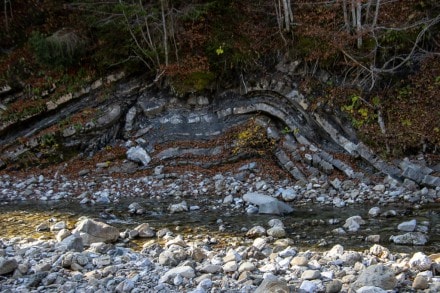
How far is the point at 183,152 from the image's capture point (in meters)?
13.7

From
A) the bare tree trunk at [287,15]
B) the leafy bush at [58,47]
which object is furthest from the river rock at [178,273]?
the leafy bush at [58,47]

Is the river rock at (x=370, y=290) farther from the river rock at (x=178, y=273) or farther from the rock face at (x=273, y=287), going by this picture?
the river rock at (x=178, y=273)

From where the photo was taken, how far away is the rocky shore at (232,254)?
222 inches

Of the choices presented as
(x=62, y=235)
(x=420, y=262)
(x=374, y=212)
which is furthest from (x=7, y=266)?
(x=374, y=212)

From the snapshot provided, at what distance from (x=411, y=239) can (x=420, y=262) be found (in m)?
1.42

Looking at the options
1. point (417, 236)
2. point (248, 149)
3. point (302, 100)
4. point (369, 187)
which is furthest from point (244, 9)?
point (417, 236)

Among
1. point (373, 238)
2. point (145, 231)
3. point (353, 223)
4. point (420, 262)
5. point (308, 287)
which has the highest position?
point (145, 231)

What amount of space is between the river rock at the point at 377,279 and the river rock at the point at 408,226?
8.90ft

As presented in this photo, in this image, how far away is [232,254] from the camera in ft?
22.4

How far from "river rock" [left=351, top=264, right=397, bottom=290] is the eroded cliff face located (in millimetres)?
6254

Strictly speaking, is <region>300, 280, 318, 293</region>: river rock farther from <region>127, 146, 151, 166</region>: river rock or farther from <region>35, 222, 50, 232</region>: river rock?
<region>127, 146, 151, 166</region>: river rock

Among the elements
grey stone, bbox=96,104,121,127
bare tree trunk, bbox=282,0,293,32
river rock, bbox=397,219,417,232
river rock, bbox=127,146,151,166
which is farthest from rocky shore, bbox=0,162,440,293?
bare tree trunk, bbox=282,0,293,32

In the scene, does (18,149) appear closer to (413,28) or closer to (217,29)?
(217,29)

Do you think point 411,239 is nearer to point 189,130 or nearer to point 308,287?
point 308,287
